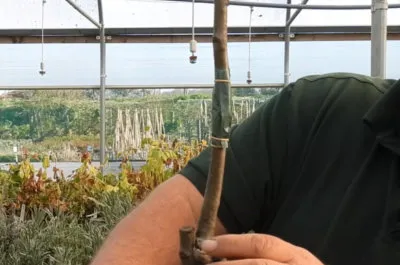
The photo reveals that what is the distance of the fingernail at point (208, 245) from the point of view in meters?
0.51

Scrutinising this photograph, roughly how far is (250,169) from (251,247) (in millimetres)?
357

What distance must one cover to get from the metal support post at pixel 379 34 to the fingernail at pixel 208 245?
197 cm

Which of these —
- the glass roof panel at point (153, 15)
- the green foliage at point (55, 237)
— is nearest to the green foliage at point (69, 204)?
the green foliage at point (55, 237)

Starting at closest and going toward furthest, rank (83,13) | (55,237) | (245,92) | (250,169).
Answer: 1. (250,169)
2. (55,237)
3. (83,13)
4. (245,92)

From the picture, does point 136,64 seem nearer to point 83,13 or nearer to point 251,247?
point 83,13

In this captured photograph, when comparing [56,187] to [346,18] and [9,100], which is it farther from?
[346,18]

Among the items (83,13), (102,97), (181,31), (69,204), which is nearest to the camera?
(69,204)

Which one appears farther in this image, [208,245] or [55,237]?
[55,237]

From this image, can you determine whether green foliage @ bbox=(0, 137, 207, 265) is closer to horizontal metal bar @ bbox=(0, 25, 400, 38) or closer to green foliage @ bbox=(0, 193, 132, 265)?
green foliage @ bbox=(0, 193, 132, 265)

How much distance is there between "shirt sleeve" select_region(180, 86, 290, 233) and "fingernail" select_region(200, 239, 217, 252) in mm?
369

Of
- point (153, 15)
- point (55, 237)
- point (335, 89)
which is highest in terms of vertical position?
point (153, 15)

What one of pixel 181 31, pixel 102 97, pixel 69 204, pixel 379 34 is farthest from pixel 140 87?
pixel 379 34

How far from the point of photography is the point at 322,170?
915 millimetres

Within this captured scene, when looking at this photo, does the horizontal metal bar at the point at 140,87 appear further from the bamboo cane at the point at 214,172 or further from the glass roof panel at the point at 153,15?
the bamboo cane at the point at 214,172
